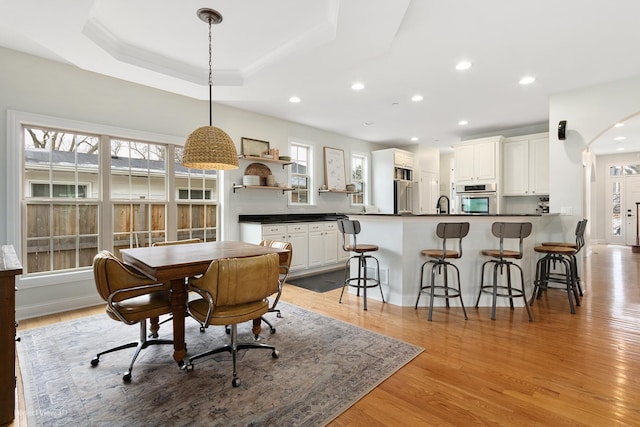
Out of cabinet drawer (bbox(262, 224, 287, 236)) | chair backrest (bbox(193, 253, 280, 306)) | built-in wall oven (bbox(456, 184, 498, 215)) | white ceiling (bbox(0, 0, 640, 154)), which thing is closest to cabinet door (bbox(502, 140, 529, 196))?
built-in wall oven (bbox(456, 184, 498, 215))

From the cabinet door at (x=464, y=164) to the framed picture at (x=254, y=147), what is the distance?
3.98 meters

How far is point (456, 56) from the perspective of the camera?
343cm

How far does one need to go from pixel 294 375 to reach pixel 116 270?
1532mm

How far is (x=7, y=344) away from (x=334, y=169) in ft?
19.0

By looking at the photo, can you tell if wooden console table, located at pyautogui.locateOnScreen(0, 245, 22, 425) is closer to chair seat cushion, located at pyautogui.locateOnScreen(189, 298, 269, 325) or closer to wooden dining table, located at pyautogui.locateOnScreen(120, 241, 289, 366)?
wooden dining table, located at pyautogui.locateOnScreen(120, 241, 289, 366)

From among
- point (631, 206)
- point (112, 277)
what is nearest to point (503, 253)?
point (112, 277)

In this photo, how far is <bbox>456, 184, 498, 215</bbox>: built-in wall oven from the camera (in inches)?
239

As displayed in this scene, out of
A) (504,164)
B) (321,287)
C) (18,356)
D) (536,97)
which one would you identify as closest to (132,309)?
(18,356)

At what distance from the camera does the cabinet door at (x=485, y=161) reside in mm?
6109

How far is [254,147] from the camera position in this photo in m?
5.47

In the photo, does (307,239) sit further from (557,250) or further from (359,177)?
(557,250)

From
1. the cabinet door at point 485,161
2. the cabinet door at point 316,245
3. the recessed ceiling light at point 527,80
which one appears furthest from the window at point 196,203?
the cabinet door at point 485,161

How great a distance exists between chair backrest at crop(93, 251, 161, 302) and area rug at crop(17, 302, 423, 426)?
0.55 metres

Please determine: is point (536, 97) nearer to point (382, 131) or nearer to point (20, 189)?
point (382, 131)
